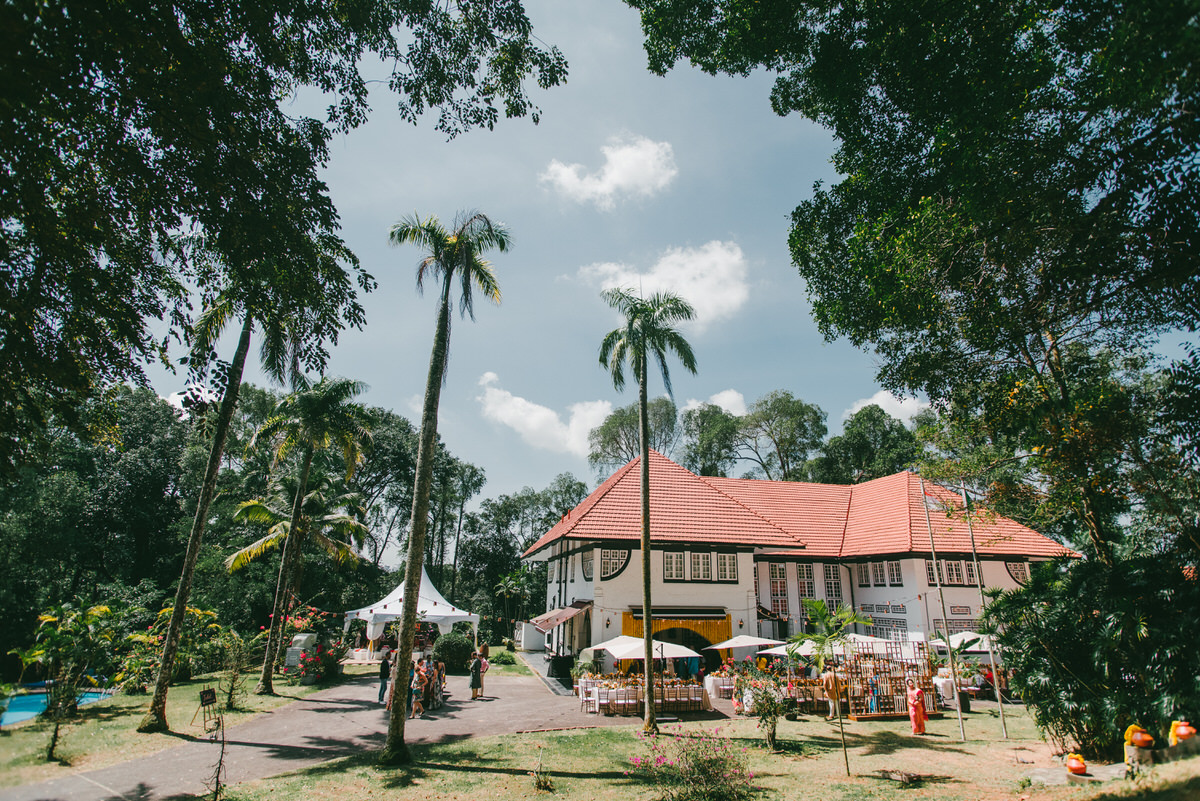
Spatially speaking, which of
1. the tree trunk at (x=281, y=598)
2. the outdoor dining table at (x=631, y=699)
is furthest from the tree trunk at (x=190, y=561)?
the outdoor dining table at (x=631, y=699)

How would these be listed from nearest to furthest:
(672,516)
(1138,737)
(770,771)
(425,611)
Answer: (1138,737)
(770,771)
(672,516)
(425,611)

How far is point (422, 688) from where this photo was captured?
1622 centimetres

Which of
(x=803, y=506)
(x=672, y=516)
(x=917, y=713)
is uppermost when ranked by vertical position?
(x=803, y=506)

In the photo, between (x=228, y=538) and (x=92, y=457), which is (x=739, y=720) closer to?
(x=228, y=538)

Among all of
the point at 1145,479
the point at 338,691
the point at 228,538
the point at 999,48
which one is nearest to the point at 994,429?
the point at 1145,479

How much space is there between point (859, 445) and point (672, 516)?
26.0 metres

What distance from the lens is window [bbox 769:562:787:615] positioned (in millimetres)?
26422

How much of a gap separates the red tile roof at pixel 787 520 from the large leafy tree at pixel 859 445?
1228cm

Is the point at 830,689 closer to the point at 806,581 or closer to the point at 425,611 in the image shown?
the point at 806,581

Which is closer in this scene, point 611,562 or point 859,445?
point 611,562

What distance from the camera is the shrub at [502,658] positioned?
29.0 meters

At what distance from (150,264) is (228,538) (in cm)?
2979

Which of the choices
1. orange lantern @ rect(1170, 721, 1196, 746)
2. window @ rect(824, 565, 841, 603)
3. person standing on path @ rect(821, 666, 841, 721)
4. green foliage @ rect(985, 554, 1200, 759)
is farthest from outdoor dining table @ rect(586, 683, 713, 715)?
window @ rect(824, 565, 841, 603)

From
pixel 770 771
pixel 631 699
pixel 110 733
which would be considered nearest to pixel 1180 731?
pixel 770 771
